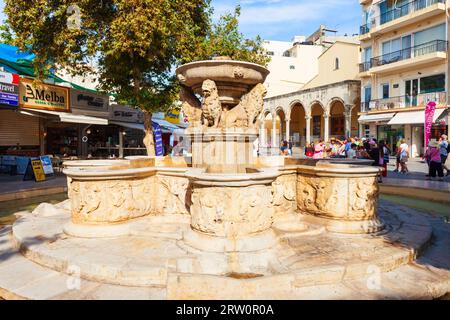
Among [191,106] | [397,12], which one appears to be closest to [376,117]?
[397,12]

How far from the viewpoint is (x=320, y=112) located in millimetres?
34188

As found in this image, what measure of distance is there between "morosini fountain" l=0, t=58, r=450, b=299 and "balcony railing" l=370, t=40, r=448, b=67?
20.8 metres

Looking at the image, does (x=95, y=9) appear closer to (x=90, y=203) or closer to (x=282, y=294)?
Result: (x=90, y=203)

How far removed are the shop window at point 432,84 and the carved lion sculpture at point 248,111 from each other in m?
21.3

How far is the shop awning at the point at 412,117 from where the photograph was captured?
834 inches

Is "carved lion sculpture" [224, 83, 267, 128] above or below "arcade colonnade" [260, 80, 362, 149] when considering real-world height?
below

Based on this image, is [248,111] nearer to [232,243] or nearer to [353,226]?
[353,226]

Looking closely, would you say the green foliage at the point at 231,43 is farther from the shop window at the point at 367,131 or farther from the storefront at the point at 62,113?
the shop window at the point at 367,131

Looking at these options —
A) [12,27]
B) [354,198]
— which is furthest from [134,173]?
[12,27]

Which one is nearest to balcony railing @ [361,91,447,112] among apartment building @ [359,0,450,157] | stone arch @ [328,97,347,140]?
apartment building @ [359,0,450,157]

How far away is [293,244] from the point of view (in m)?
4.13

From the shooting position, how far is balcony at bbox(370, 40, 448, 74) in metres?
21.3

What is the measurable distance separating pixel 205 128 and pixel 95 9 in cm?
1004

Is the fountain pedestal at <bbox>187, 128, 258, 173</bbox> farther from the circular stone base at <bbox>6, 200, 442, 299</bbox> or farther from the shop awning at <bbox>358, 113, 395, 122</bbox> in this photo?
the shop awning at <bbox>358, 113, 395, 122</bbox>
